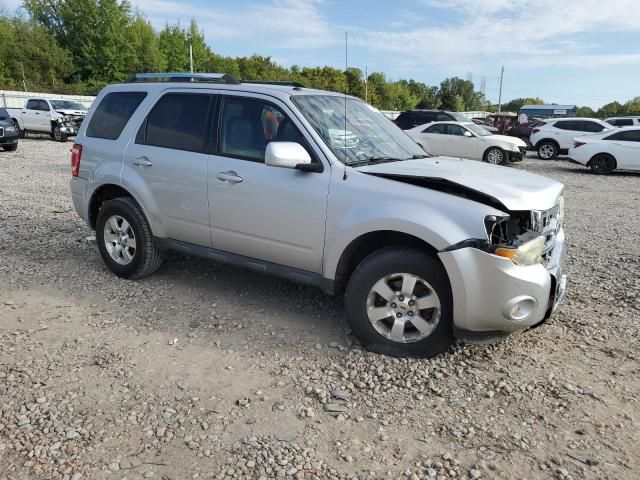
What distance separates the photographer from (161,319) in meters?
4.33

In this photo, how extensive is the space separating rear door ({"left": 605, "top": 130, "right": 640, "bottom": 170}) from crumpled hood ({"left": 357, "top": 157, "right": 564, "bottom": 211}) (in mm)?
13575

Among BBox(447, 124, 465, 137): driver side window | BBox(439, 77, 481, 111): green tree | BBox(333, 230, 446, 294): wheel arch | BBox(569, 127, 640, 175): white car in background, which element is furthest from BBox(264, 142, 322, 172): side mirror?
BBox(439, 77, 481, 111): green tree

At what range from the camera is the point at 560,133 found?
66.8 ft

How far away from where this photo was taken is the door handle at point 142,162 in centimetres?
475

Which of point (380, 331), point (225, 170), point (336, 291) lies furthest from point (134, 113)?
point (380, 331)

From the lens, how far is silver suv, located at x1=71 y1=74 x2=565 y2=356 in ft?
10.9

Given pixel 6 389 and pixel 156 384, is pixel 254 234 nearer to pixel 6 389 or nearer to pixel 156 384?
pixel 156 384

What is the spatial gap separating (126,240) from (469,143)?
14.5 metres

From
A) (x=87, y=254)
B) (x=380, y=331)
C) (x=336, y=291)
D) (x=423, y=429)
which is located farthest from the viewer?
(x=87, y=254)

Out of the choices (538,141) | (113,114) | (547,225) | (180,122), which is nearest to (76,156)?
(113,114)

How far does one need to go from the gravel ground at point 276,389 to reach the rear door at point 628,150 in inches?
473

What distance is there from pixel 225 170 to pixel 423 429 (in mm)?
2496

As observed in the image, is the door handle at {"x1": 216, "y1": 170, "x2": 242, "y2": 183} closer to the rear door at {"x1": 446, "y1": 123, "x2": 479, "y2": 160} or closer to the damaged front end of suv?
the damaged front end of suv

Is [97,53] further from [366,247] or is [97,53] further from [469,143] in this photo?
[366,247]
